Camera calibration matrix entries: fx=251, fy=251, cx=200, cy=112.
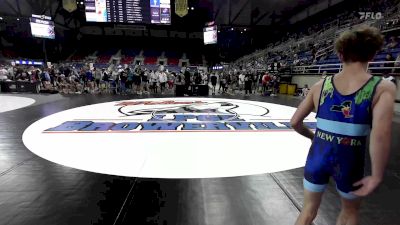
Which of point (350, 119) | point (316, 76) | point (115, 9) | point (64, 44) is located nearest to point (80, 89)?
point (115, 9)

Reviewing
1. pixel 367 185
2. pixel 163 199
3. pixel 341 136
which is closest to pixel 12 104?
pixel 163 199

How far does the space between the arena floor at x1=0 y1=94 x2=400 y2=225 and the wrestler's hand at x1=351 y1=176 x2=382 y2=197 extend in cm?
100

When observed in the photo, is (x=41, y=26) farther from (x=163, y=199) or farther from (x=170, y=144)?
(x=163, y=199)

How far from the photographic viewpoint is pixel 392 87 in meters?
1.15

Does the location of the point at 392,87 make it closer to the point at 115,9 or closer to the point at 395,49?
the point at 395,49

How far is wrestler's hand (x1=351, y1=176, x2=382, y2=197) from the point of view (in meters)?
1.14

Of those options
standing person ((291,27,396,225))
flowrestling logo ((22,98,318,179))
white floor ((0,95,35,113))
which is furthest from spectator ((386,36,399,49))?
white floor ((0,95,35,113))

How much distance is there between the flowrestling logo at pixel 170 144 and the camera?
3.17m

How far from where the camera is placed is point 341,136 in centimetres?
129

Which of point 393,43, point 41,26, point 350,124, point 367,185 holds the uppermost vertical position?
point 41,26

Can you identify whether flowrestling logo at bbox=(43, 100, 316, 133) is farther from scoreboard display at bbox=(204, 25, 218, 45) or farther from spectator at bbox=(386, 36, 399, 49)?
scoreboard display at bbox=(204, 25, 218, 45)

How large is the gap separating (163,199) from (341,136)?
170 centimetres

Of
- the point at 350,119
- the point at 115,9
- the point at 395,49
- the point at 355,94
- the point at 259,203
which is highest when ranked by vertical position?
the point at 115,9

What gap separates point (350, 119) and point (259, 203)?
140 cm
